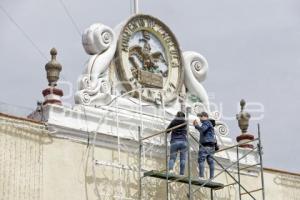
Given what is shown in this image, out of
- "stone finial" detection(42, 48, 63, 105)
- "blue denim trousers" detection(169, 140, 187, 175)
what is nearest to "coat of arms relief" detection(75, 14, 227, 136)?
"stone finial" detection(42, 48, 63, 105)

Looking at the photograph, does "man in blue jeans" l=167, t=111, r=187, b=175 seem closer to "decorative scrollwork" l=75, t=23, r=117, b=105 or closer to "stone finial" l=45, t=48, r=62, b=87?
"decorative scrollwork" l=75, t=23, r=117, b=105

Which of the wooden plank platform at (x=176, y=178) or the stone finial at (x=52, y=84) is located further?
the stone finial at (x=52, y=84)

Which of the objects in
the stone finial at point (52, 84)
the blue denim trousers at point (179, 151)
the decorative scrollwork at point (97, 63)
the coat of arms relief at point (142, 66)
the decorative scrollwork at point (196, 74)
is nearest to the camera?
the stone finial at point (52, 84)

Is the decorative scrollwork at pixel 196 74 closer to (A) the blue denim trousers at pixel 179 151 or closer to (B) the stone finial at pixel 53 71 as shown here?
(A) the blue denim trousers at pixel 179 151

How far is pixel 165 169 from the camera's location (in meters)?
15.4

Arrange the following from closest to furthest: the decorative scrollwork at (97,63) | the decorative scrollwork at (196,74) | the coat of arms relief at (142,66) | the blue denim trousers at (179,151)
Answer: the blue denim trousers at (179,151) → the decorative scrollwork at (97,63) → the coat of arms relief at (142,66) → the decorative scrollwork at (196,74)

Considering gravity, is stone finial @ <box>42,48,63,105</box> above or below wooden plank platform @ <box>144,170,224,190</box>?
above

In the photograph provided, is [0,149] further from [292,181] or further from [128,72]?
[292,181]

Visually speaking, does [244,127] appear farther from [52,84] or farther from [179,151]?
[52,84]

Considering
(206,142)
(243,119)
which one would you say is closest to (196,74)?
(243,119)

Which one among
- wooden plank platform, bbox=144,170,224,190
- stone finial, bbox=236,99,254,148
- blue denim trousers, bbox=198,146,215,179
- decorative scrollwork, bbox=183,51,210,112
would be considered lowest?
wooden plank platform, bbox=144,170,224,190

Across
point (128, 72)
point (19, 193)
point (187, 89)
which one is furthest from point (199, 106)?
point (19, 193)

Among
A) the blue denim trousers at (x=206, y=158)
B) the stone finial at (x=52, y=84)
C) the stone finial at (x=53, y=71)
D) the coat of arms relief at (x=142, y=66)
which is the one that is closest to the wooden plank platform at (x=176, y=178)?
the blue denim trousers at (x=206, y=158)

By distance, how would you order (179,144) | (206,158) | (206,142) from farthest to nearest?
1. (206,158)
2. (206,142)
3. (179,144)
